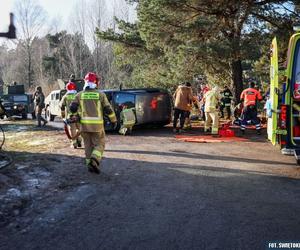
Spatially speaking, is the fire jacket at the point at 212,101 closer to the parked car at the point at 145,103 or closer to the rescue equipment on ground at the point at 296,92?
the parked car at the point at 145,103

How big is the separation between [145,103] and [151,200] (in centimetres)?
873

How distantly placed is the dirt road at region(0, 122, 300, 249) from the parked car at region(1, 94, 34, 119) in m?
13.8

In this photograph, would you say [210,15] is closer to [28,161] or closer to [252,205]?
[28,161]

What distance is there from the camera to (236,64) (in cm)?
1784

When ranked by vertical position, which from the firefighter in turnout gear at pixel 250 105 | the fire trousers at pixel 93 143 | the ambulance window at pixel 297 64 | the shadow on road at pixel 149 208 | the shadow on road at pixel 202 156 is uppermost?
the ambulance window at pixel 297 64

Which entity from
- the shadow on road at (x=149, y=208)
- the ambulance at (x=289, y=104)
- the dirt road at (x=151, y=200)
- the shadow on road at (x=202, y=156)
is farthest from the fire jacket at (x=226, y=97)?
the shadow on road at (x=149, y=208)

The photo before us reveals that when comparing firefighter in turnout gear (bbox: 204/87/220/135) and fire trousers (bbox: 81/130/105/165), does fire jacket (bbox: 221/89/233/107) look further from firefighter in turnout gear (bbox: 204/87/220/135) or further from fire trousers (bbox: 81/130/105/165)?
fire trousers (bbox: 81/130/105/165)

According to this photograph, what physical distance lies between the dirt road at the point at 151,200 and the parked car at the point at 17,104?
13819 mm

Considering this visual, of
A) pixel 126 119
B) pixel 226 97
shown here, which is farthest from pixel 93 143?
pixel 226 97

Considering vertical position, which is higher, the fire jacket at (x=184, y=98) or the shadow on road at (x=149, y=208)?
the fire jacket at (x=184, y=98)

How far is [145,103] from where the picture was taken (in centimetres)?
1461

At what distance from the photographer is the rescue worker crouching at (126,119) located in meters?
13.7

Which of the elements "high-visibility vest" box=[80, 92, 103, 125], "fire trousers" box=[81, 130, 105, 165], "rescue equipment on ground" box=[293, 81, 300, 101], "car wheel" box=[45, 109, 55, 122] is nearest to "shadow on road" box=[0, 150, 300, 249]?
"fire trousers" box=[81, 130, 105, 165]

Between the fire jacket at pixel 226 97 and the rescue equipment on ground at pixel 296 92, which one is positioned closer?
the rescue equipment on ground at pixel 296 92
